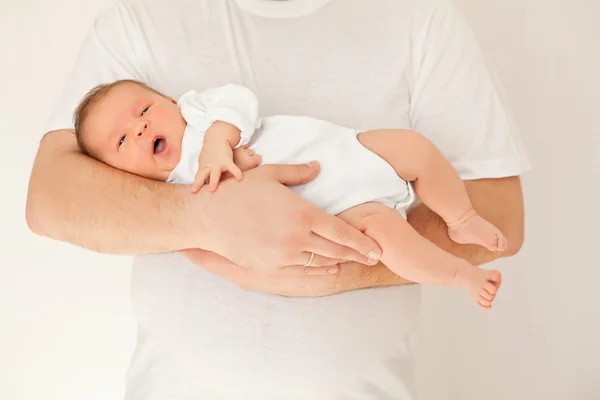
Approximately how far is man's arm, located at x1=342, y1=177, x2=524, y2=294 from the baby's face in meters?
0.34

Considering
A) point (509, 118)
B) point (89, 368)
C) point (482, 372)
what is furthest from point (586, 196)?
point (89, 368)

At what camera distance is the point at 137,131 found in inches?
43.4

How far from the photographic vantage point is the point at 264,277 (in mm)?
1083

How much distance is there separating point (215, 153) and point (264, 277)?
0.67 ft

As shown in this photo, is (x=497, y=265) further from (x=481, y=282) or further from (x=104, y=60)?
(x=104, y=60)

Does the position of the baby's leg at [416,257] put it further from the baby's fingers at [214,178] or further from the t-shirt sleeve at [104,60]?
the t-shirt sleeve at [104,60]

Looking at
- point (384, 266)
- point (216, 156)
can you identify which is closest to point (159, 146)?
point (216, 156)

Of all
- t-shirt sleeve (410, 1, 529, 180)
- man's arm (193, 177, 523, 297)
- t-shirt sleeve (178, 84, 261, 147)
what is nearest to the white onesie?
t-shirt sleeve (178, 84, 261, 147)

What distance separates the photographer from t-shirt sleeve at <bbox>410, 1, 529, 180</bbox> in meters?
1.26

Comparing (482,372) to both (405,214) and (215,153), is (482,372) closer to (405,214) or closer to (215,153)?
(405,214)

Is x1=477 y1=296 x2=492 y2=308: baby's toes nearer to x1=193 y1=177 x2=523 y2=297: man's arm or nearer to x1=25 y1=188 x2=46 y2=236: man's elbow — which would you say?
x1=193 y1=177 x2=523 y2=297: man's arm

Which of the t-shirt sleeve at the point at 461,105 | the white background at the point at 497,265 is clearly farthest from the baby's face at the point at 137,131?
the white background at the point at 497,265

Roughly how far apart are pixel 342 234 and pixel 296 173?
121mm

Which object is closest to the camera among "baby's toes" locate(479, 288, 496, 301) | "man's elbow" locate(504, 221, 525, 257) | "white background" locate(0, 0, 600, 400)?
"baby's toes" locate(479, 288, 496, 301)
